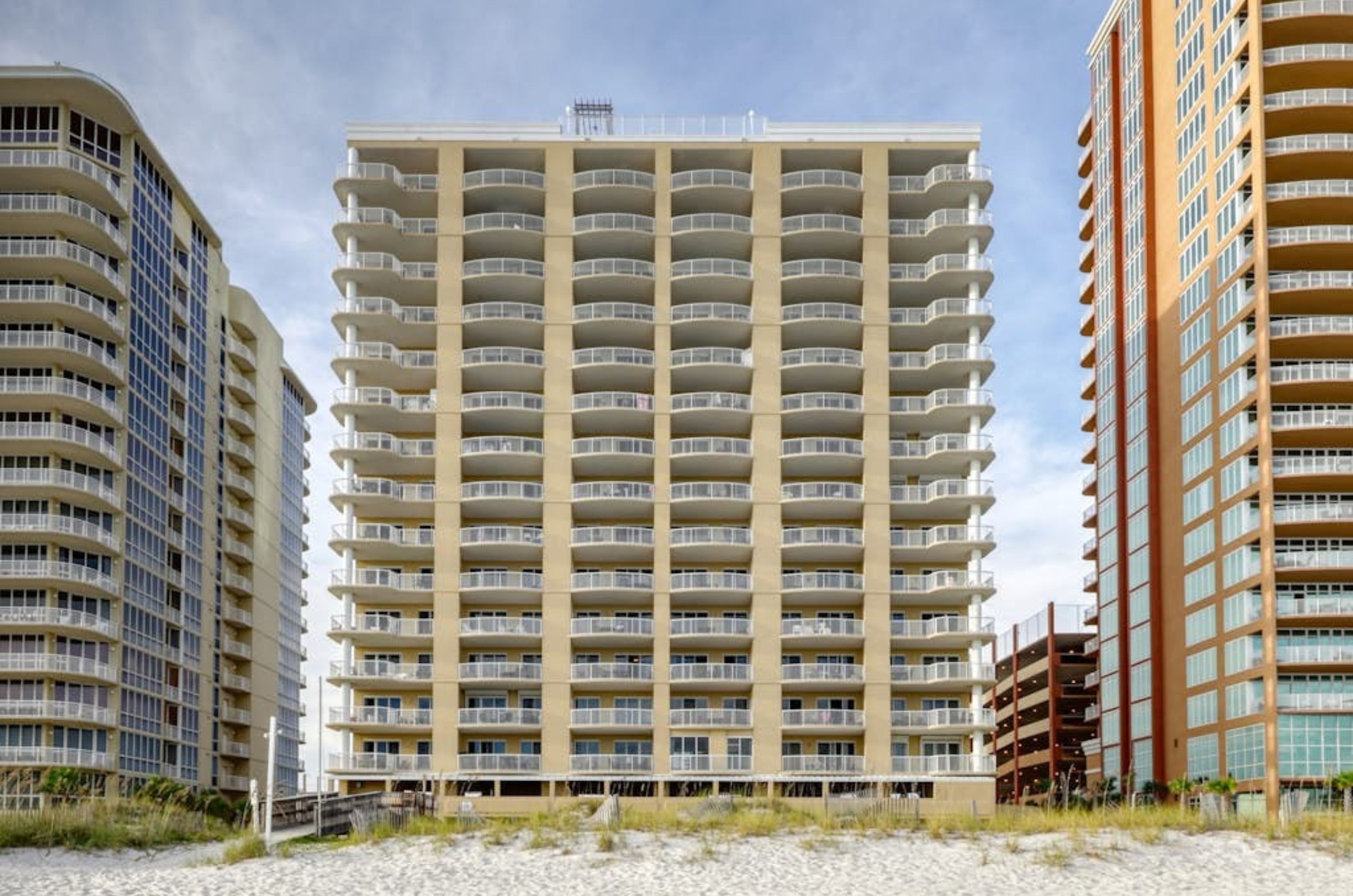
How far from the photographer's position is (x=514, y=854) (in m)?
38.7

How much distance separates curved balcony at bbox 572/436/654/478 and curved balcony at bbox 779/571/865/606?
33.3 feet

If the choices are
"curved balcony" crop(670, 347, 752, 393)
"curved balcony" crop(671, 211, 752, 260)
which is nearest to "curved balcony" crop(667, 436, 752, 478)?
"curved balcony" crop(670, 347, 752, 393)

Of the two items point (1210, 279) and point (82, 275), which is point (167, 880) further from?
point (1210, 279)

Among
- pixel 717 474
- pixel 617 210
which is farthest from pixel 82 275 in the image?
pixel 717 474

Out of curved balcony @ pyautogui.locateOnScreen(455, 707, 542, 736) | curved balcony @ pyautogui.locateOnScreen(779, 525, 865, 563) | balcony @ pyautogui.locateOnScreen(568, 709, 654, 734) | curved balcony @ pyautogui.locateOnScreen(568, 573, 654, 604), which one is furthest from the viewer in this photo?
curved balcony @ pyautogui.locateOnScreen(779, 525, 865, 563)

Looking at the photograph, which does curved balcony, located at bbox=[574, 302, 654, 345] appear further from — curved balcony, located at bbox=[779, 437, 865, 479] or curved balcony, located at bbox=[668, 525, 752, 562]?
curved balcony, located at bbox=[668, 525, 752, 562]

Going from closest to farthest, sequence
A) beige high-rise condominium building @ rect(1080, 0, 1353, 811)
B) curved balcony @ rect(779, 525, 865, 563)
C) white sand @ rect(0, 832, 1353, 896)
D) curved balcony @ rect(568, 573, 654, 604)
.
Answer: white sand @ rect(0, 832, 1353, 896)
beige high-rise condominium building @ rect(1080, 0, 1353, 811)
curved balcony @ rect(568, 573, 654, 604)
curved balcony @ rect(779, 525, 865, 563)

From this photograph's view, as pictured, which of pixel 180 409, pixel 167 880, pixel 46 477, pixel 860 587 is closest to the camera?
pixel 167 880

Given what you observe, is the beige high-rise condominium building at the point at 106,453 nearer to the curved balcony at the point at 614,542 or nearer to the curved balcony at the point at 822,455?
the curved balcony at the point at 614,542

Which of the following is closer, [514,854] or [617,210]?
[514,854]

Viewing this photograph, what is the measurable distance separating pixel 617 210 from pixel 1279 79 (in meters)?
37.2

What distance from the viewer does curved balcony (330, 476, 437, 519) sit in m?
88.8

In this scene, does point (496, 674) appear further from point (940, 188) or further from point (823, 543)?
point (940, 188)

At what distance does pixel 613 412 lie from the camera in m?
91.0
